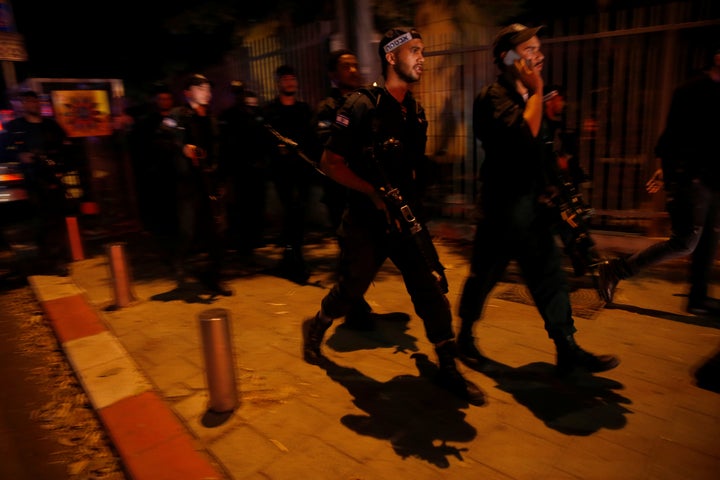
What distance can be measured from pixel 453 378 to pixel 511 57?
1836 mm

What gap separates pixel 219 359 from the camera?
2.99m

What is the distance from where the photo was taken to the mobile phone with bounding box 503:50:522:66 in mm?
2967

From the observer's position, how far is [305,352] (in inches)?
144

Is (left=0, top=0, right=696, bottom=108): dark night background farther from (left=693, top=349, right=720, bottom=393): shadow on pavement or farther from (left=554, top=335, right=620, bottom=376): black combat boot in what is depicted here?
(left=693, top=349, right=720, bottom=393): shadow on pavement

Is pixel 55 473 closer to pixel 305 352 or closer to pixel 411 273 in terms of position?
pixel 305 352

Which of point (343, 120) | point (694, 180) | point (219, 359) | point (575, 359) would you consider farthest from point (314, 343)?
point (694, 180)

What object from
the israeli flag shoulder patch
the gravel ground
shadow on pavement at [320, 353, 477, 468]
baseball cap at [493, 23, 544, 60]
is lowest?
the gravel ground

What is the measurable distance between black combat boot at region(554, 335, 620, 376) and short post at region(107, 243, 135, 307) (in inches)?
148

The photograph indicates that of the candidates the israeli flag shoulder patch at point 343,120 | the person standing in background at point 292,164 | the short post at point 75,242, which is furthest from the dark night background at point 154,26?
the israeli flag shoulder patch at point 343,120

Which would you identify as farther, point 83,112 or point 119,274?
point 83,112

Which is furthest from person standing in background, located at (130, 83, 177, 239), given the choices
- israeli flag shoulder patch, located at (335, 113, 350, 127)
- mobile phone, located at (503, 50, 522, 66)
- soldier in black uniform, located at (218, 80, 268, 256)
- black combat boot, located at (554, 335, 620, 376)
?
black combat boot, located at (554, 335, 620, 376)

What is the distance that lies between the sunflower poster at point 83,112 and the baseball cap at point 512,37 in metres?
6.37

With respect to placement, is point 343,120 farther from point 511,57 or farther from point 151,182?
point 151,182

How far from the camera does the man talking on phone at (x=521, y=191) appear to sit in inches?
115
